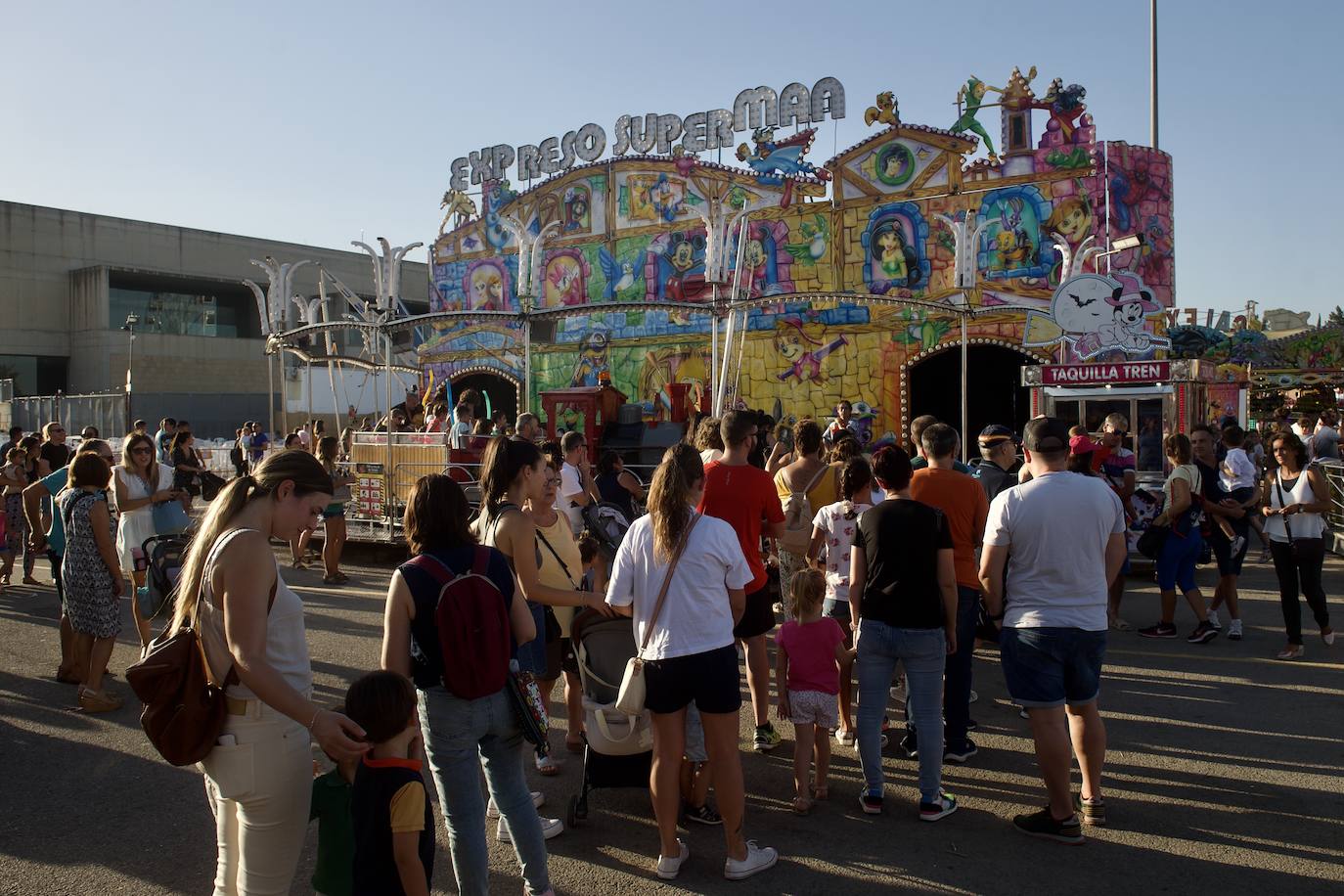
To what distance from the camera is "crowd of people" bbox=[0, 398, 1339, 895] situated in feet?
9.73

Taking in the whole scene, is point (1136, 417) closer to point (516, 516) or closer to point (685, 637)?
point (685, 637)

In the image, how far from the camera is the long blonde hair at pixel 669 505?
13.1 ft

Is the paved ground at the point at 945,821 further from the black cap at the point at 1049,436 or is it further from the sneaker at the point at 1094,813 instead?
the black cap at the point at 1049,436

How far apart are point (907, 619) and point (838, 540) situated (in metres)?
1.36

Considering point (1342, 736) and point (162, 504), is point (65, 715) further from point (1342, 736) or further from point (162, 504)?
point (1342, 736)

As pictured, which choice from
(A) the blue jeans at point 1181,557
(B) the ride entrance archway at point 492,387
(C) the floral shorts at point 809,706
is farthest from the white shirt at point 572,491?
(B) the ride entrance archway at point 492,387

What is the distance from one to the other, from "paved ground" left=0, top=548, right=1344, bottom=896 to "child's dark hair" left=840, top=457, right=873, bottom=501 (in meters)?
1.49

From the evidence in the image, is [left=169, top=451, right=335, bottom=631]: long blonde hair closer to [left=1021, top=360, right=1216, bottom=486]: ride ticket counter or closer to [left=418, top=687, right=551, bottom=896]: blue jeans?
[left=418, top=687, right=551, bottom=896]: blue jeans

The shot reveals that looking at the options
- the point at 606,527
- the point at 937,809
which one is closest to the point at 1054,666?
the point at 937,809

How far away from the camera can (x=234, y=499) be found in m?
3.02

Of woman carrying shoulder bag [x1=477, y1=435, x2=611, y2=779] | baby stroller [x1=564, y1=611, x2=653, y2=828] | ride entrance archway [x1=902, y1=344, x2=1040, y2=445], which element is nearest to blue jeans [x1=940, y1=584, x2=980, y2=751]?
baby stroller [x1=564, y1=611, x2=653, y2=828]

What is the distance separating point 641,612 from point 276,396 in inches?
1386

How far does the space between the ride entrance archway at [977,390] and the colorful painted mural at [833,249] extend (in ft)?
8.52

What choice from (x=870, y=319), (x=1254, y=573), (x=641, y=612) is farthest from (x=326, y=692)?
(x=870, y=319)
